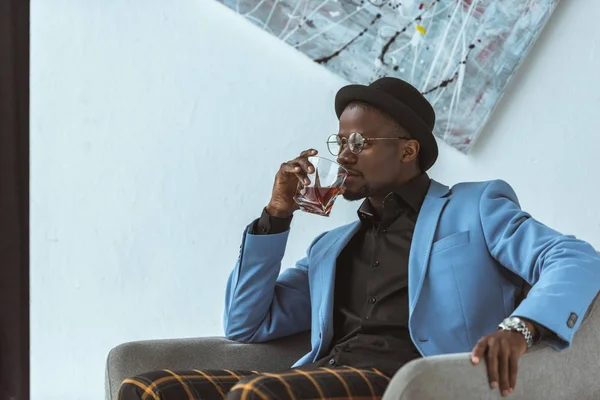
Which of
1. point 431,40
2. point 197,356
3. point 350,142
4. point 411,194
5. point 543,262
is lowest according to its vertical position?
point 197,356

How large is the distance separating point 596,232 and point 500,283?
0.66m

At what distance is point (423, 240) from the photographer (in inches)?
64.3

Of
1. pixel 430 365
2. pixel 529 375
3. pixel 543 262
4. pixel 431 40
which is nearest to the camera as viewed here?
pixel 430 365

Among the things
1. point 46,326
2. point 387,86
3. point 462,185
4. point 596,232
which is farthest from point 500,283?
point 46,326

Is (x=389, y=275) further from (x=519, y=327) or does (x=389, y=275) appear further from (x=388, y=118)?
(x=519, y=327)

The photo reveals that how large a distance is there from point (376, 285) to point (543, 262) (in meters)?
0.37

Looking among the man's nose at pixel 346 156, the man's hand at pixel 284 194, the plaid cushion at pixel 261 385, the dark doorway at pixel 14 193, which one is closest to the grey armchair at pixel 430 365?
the plaid cushion at pixel 261 385

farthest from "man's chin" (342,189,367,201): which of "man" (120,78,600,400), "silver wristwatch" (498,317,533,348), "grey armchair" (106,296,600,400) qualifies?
"silver wristwatch" (498,317,533,348)

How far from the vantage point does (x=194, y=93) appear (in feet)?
7.62

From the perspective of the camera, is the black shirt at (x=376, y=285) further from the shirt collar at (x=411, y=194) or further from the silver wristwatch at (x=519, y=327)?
the silver wristwatch at (x=519, y=327)

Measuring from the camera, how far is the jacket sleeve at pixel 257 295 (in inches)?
70.7

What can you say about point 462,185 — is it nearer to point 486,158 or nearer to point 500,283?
point 500,283

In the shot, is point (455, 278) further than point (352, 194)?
No

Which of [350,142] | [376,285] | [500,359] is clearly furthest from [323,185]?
[500,359]
